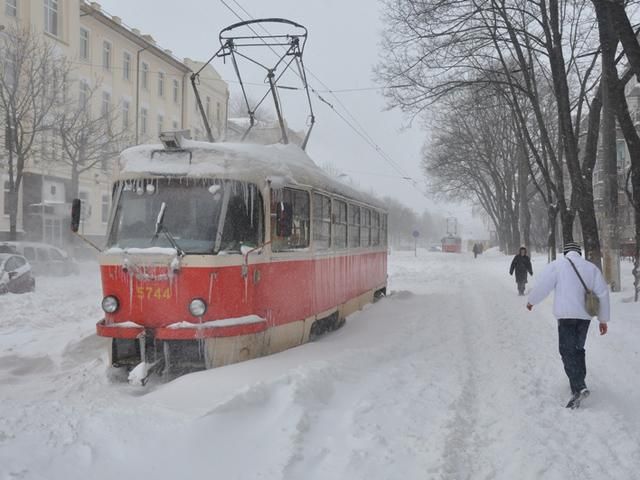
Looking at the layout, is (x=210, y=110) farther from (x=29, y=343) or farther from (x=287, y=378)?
(x=287, y=378)

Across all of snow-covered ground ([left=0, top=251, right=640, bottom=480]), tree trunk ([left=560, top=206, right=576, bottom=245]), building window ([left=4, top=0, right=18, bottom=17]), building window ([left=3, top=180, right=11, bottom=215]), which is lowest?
snow-covered ground ([left=0, top=251, right=640, bottom=480])

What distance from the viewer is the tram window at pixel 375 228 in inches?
546

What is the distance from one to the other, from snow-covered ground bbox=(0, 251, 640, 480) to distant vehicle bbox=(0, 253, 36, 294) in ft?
22.6

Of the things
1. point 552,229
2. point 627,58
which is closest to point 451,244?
point 552,229

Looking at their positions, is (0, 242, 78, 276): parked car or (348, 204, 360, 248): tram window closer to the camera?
(348, 204, 360, 248): tram window

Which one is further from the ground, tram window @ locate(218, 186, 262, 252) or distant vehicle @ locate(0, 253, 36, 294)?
tram window @ locate(218, 186, 262, 252)

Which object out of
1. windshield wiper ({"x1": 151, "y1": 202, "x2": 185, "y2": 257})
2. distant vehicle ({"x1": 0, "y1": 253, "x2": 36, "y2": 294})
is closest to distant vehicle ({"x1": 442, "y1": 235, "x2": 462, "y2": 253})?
distant vehicle ({"x1": 0, "y1": 253, "x2": 36, "y2": 294})

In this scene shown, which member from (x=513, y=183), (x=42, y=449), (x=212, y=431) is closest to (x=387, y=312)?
(x=212, y=431)

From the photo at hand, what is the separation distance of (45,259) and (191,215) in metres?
15.4

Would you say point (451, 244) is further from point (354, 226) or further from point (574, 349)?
point (574, 349)

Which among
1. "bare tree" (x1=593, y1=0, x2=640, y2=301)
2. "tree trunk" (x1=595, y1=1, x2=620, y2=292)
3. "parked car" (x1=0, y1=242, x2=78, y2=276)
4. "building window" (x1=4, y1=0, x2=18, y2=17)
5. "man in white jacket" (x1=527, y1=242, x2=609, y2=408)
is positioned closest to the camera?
"man in white jacket" (x1=527, y1=242, x2=609, y2=408)

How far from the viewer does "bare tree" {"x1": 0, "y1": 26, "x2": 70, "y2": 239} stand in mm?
20703

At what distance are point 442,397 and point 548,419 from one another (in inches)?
42.6

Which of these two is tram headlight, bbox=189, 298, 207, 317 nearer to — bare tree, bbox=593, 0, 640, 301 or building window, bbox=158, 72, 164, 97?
bare tree, bbox=593, 0, 640, 301
